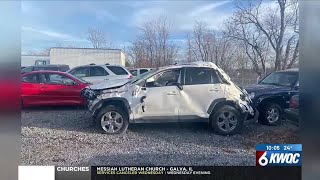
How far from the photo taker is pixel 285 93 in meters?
1.98

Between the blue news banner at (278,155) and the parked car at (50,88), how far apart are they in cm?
148

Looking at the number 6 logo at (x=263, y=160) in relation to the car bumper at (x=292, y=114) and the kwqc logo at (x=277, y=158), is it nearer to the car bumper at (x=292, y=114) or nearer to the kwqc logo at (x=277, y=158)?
the kwqc logo at (x=277, y=158)

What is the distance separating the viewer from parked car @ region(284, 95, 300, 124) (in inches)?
76.0

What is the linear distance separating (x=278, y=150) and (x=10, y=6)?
2.29 meters

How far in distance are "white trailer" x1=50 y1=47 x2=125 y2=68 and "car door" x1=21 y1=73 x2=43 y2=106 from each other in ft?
0.72

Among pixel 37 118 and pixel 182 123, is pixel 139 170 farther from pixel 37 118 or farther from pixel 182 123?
pixel 37 118

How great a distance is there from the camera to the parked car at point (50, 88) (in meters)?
1.95

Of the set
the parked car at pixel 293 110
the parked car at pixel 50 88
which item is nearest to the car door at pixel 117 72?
the parked car at pixel 50 88

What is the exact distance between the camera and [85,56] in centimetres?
191

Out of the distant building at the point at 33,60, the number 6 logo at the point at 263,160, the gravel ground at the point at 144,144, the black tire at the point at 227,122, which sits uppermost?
the distant building at the point at 33,60

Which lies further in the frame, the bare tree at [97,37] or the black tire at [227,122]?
the black tire at [227,122]

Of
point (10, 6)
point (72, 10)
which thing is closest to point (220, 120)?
point (72, 10)

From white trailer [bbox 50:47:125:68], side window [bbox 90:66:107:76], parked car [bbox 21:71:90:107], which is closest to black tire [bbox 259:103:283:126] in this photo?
white trailer [bbox 50:47:125:68]

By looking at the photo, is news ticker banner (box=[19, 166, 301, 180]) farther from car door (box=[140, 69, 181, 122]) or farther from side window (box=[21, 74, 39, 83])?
side window (box=[21, 74, 39, 83])
